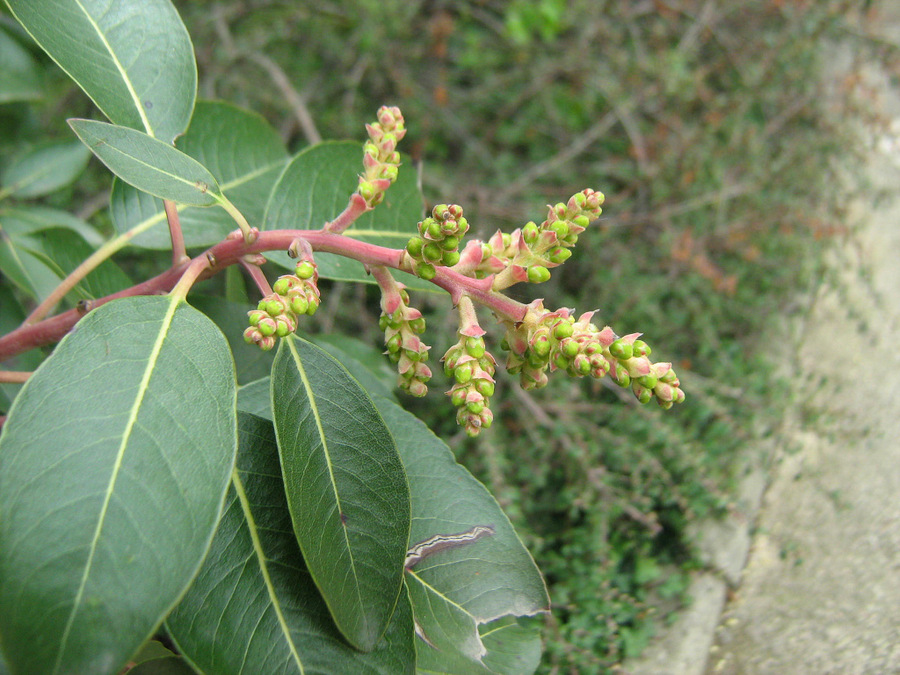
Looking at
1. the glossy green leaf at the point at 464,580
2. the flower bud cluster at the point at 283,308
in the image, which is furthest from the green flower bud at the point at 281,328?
the glossy green leaf at the point at 464,580

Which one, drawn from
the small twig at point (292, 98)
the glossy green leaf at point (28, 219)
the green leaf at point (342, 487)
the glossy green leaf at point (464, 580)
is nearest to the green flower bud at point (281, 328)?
the green leaf at point (342, 487)

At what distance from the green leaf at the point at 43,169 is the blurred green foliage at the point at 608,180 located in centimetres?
12

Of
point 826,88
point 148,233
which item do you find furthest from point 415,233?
point 826,88

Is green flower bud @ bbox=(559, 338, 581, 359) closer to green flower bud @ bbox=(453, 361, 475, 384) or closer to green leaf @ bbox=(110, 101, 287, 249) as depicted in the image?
green flower bud @ bbox=(453, 361, 475, 384)

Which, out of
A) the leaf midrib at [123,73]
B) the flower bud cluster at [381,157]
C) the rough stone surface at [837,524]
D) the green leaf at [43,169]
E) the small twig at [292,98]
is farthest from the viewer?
the small twig at [292,98]

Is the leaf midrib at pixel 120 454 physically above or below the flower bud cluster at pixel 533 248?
below

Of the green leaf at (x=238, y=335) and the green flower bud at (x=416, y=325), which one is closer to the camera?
the green flower bud at (x=416, y=325)

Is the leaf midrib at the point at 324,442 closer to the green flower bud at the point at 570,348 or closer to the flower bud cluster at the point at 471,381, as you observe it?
the flower bud cluster at the point at 471,381

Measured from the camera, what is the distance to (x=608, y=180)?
247 centimetres

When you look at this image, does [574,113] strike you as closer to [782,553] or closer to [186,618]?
[782,553]

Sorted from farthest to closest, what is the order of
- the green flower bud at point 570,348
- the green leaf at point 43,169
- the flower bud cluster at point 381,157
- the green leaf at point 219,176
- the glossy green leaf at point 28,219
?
the green leaf at point 43,169 → the glossy green leaf at point 28,219 → the green leaf at point 219,176 → the flower bud cluster at point 381,157 → the green flower bud at point 570,348

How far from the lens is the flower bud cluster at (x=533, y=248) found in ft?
2.35

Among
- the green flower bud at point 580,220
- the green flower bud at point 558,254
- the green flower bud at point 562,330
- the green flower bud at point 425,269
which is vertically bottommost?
the green flower bud at point 562,330

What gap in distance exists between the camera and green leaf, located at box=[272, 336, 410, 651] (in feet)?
2.35
